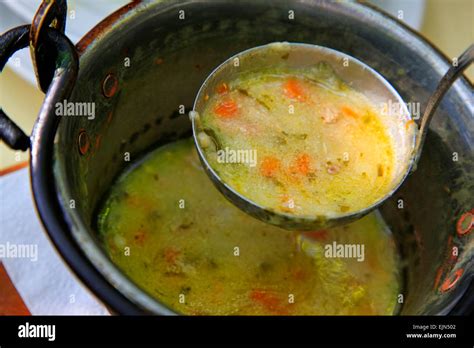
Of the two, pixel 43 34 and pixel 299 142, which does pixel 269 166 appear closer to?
pixel 299 142

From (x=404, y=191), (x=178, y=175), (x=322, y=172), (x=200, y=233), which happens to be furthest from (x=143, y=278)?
(x=404, y=191)

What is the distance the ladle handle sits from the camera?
2.43 feet

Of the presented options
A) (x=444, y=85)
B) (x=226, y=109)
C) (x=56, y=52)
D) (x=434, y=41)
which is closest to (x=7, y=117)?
(x=56, y=52)

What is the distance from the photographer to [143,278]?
0.96m

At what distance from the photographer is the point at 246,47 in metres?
1.06

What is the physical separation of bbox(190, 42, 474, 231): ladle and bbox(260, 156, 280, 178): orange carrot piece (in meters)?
0.07

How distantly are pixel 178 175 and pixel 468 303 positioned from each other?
568 millimetres

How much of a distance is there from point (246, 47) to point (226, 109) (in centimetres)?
18

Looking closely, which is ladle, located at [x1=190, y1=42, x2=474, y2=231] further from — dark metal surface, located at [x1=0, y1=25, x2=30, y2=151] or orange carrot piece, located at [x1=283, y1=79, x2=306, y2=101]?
dark metal surface, located at [x1=0, y1=25, x2=30, y2=151]

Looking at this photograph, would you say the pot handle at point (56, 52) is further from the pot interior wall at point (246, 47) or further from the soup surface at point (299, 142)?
the soup surface at point (299, 142)
